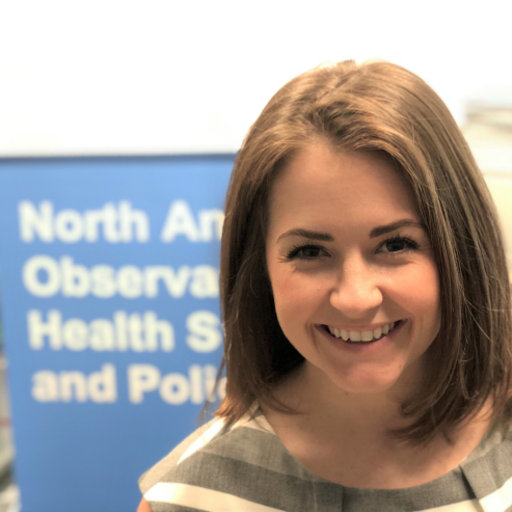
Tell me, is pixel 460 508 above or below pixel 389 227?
below

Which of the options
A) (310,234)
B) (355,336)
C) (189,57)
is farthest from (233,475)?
(189,57)

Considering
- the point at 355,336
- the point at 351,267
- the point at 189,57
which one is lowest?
the point at 355,336

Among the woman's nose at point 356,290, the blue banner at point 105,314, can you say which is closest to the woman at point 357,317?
the woman's nose at point 356,290

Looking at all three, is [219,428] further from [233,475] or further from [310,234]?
[310,234]

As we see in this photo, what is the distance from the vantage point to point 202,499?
41.8 inches

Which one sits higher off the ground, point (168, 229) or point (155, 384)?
point (168, 229)

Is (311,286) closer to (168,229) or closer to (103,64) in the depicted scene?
(168,229)

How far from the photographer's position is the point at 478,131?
1.64 meters

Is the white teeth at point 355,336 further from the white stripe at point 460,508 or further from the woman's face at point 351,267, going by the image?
the white stripe at point 460,508

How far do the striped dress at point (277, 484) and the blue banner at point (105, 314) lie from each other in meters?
0.71

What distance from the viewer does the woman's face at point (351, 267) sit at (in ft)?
Answer: 2.95

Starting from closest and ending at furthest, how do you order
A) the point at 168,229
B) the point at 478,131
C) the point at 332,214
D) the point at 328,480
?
the point at 332,214 → the point at 328,480 → the point at 478,131 → the point at 168,229

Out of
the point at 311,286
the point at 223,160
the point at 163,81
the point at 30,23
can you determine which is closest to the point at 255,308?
the point at 311,286

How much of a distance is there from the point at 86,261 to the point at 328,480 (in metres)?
0.99
